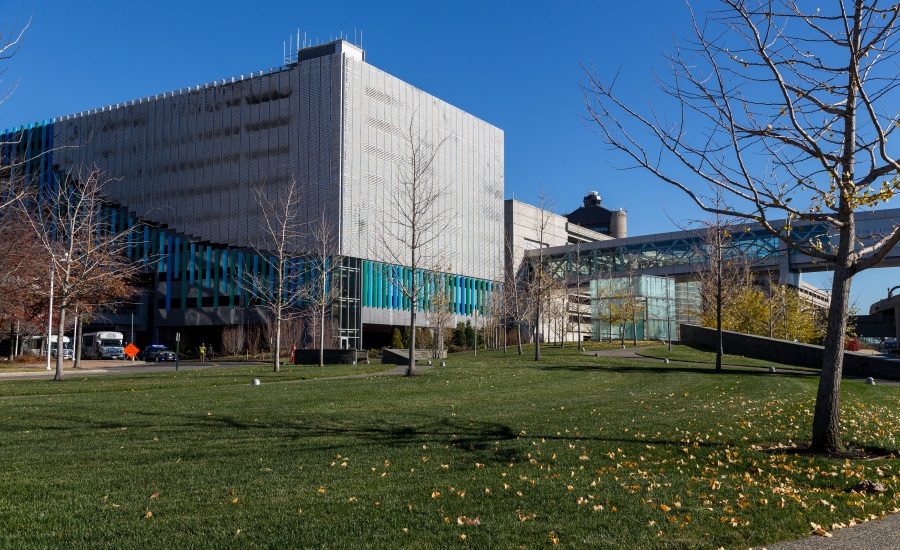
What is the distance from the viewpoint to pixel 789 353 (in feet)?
113

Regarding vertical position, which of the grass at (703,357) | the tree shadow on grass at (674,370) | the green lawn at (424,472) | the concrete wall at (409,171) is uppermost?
the concrete wall at (409,171)

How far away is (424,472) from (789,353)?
101ft

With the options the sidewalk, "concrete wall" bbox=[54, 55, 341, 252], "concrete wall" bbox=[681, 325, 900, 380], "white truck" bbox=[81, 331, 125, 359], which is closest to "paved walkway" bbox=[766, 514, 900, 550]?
"concrete wall" bbox=[681, 325, 900, 380]

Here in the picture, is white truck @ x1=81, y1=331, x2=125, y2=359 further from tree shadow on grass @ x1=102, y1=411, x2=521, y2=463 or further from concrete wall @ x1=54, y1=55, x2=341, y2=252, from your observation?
tree shadow on grass @ x1=102, y1=411, x2=521, y2=463

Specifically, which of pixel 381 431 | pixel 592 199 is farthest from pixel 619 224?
pixel 381 431

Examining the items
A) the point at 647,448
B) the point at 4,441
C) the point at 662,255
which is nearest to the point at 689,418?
the point at 647,448

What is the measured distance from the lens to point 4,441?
35.8 ft

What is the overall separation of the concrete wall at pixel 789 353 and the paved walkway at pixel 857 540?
76.7 feet

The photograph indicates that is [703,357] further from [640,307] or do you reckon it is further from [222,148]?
[222,148]

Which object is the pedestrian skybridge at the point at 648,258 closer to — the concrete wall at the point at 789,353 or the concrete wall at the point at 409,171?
the concrete wall at the point at 409,171

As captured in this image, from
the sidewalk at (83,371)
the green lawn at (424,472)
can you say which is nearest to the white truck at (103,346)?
the sidewalk at (83,371)

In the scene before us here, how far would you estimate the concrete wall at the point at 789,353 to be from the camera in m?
26.9

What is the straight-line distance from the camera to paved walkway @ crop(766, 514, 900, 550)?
5891 mm

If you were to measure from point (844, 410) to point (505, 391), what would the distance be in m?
8.12
